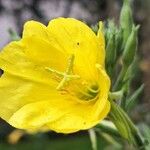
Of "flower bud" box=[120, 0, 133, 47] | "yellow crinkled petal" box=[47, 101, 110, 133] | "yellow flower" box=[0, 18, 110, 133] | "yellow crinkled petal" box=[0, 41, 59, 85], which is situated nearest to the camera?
"yellow crinkled petal" box=[47, 101, 110, 133]

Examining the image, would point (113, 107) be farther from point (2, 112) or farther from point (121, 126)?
point (2, 112)

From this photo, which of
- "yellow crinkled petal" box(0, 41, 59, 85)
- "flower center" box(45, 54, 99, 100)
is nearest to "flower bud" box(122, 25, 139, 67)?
"flower center" box(45, 54, 99, 100)

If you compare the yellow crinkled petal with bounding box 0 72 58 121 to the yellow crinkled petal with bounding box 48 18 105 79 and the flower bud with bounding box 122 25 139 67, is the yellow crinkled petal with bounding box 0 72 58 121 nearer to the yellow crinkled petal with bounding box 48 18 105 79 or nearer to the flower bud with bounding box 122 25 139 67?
the yellow crinkled petal with bounding box 48 18 105 79

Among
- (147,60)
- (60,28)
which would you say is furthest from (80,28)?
(147,60)

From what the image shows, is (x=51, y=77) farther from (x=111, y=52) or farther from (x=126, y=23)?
(x=126, y=23)

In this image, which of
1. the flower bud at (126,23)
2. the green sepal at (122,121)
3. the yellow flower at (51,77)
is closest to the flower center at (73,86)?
the yellow flower at (51,77)

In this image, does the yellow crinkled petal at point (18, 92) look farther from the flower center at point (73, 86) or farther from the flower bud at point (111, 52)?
the flower bud at point (111, 52)
